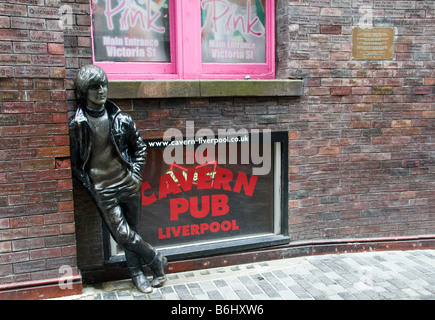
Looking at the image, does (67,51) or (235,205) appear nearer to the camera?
(67,51)

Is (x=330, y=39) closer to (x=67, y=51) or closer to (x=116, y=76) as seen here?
(x=116, y=76)

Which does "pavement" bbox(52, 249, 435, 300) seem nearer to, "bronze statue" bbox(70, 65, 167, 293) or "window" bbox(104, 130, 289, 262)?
"window" bbox(104, 130, 289, 262)

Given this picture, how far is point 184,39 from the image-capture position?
443cm

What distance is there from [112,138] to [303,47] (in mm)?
2299

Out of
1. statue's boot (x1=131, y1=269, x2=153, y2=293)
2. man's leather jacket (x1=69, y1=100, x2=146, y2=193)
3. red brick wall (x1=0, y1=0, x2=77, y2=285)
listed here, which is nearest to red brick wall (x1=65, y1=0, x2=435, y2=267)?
man's leather jacket (x1=69, y1=100, x2=146, y2=193)

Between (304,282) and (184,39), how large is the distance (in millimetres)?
2774

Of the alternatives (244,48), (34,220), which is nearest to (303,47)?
(244,48)

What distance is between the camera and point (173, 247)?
4.57 metres

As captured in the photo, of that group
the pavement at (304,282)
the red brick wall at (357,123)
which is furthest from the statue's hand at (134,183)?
the red brick wall at (357,123)

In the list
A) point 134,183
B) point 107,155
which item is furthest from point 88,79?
point 134,183

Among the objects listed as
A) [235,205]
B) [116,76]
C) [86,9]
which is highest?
[86,9]

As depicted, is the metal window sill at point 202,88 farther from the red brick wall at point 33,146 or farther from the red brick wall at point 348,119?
the red brick wall at point 33,146

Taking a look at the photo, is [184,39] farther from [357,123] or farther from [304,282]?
[304,282]

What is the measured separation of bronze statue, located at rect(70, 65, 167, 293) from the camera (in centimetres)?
364
